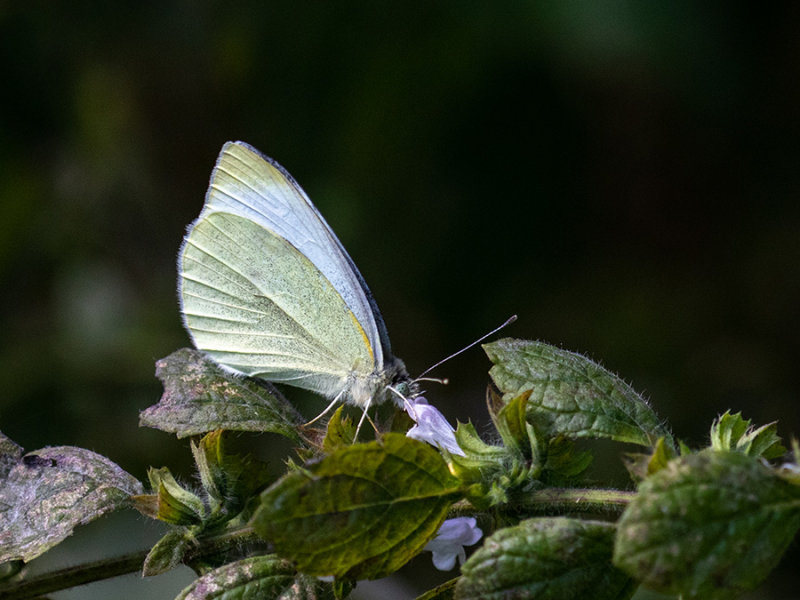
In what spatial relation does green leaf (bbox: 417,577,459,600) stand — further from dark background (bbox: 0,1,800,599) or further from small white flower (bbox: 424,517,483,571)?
dark background (bbox: 0,1,800,599)

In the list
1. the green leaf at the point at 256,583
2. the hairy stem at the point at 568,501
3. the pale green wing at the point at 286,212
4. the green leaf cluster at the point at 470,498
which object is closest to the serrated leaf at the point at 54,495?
the green leaf cluster at the point at 470,498

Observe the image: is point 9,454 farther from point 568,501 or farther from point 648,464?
point 648,464

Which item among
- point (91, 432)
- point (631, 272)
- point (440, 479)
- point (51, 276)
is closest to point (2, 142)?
point (51, 276)

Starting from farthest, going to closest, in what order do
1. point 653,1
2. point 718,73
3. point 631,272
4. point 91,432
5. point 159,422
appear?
1. point 631,272
2. point 91,432
3. point 718,73
4. point 653,1
5. point 159,422

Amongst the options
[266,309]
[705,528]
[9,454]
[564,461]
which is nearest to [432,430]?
[564,461]

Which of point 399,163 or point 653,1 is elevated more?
point 653,1

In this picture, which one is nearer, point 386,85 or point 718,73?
point 718,73

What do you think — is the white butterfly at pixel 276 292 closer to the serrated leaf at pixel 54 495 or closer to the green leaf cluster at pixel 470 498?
the green leaf cluster at pixel 470 498

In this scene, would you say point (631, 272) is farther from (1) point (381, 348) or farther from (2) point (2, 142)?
(2) point (2, 142)
